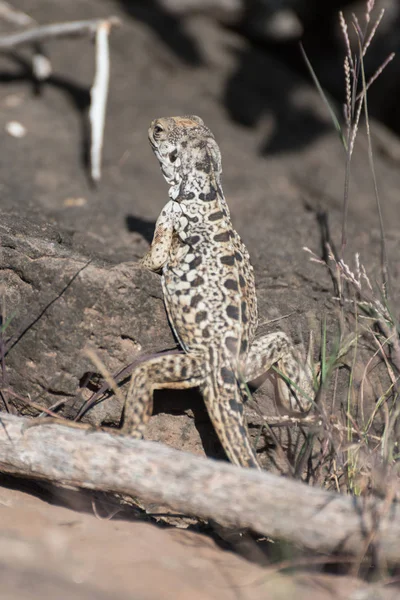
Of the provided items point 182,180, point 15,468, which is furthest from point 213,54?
point 15,468

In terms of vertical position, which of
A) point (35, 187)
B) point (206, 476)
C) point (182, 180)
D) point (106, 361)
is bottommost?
point (35, 187)

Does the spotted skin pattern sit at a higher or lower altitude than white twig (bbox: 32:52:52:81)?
higher

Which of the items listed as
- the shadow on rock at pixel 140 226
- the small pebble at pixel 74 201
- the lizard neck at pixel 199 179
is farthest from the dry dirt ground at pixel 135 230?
the lizard neck at pixel 199 179

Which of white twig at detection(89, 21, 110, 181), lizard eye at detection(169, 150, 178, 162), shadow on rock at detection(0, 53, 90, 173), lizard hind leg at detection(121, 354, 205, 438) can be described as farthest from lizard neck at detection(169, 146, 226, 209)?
shadow on rock at detection(0, 53, 90, 173)

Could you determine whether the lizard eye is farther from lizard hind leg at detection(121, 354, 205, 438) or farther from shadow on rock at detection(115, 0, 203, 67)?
shadow on rock at detection(115, 0, 203, 67)

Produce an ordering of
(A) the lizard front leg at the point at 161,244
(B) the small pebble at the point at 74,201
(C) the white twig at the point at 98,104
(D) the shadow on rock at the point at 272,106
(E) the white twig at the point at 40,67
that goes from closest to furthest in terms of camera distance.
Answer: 1. (A) the lizard front leg at the point at 161,244
2. (B) the small pebble at the point at 74,201
3. (C) the white twig at the point at 98,104
4. (E) the white twig at the point at 40,67
5. (D) the shadow on rock at the point at 272,106

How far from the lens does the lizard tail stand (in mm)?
3650

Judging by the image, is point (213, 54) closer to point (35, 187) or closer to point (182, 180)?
point (35, 187)

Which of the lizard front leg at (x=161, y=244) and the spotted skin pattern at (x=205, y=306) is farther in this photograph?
the lizard front leg at (x=161, y=244)

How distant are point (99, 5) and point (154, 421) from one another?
25.0 feet

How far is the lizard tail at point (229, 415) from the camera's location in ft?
12.0

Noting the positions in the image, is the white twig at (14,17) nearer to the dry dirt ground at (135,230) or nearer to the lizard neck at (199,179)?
the dry dirt ground at (135,230)

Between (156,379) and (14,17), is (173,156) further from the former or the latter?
(14,17)

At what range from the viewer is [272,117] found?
877cm
